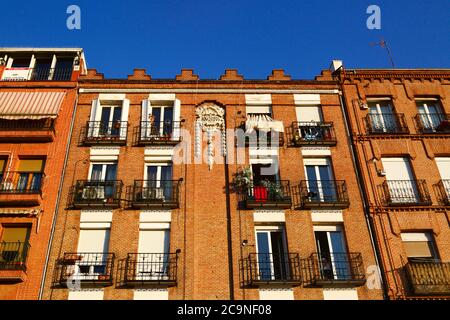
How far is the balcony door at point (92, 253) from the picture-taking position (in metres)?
16.5

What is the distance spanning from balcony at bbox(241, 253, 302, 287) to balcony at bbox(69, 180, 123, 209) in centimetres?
571

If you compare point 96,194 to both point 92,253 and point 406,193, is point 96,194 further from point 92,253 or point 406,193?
point 406,193

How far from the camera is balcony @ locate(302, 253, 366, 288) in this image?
52.9 ft

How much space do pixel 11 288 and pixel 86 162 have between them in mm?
5735

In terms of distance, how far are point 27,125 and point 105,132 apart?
130 inches

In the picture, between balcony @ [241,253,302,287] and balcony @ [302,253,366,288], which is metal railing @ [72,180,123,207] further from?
balcony @ [302,253,366,288]

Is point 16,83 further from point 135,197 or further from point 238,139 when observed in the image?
point 238,139

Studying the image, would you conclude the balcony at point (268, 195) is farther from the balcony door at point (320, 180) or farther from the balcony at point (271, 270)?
the balcony at point (271, 270)

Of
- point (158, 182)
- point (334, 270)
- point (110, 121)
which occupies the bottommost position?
point (334, 270)

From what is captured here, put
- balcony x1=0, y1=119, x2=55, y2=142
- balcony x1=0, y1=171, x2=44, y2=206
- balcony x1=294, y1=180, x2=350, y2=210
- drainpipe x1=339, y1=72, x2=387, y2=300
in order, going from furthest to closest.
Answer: balcony x1=0, y1=119, x2=55, y2=142 < balcony x1=294, y1=180, x2=350, y2=210 < balcony x1=0, y1=171, x2=44, y2=206 < drainpipe x1=339, y1=72, x2=387, y2=300

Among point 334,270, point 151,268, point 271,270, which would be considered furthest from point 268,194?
point 151,268

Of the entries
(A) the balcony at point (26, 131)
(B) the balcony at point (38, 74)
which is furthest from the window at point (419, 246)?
(B) the balcony at point (38, 74)

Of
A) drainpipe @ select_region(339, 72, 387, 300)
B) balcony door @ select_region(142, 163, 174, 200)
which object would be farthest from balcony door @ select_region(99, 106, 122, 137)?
drainpipe @ select_region(339, 72, 387, 300)

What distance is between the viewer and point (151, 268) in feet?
54.1
